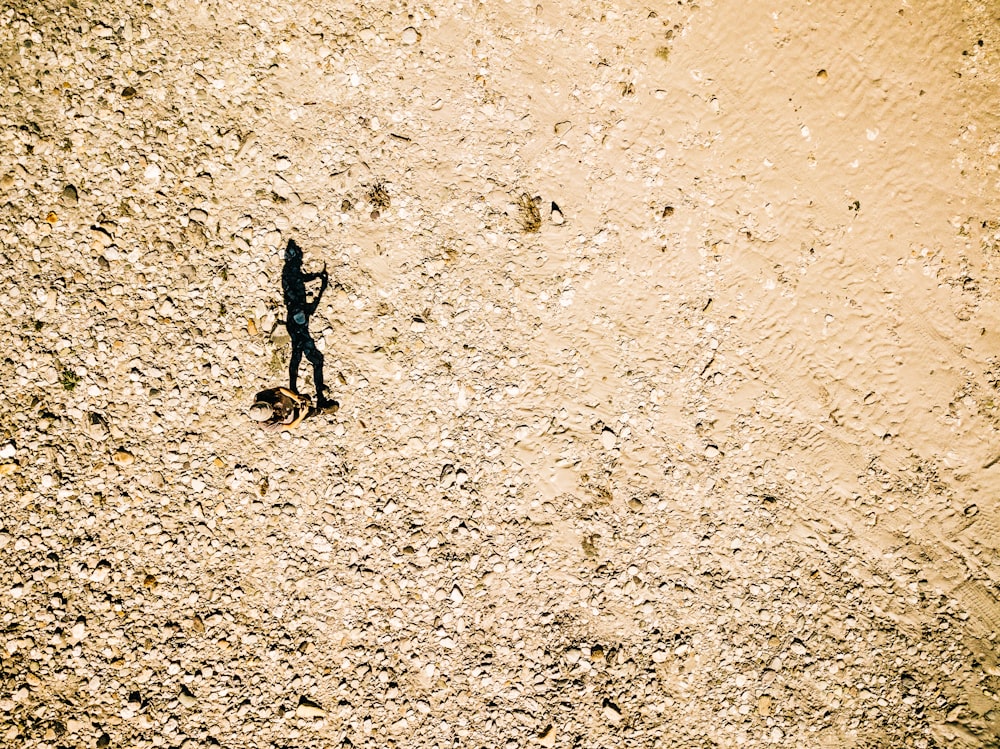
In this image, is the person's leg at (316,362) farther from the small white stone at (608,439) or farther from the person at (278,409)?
the small white stone at (608,439)

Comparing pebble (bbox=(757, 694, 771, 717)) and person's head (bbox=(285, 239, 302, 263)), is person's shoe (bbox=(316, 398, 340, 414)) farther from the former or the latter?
pebble (bbox=(757, 694, 771, 717))

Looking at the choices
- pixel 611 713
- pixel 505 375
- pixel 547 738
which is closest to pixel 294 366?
pixel 505 375

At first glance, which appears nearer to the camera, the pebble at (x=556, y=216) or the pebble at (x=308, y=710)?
the pebble at (x=308, y=710)

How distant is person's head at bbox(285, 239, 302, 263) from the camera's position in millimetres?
5191

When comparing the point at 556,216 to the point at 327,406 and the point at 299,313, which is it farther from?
the point at 327,406

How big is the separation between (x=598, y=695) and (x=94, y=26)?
23.5 ft

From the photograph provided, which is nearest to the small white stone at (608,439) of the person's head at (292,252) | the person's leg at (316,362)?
the person's leg at (316,362)

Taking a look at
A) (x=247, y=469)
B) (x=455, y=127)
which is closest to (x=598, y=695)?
(x=247, y=469)

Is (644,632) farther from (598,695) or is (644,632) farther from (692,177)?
(692,177)

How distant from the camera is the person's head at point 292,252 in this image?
5191 mm

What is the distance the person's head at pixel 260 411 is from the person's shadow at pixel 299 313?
13.7 inches

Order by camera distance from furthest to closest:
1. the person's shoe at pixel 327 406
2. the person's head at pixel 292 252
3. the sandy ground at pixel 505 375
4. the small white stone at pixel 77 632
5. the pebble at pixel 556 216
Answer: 1. the pebble at pixel 556 216
2. the person's head at pixel 292 252
3. the person's shoe at pixel 327 406
4. the sandy ground at pixel 505 375
5. the small white stone at pixel 77 632

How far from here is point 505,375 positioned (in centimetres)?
525

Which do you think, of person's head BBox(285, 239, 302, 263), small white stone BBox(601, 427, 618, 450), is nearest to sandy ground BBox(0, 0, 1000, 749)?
small white stone BBox(601, 427, 618, 450)
